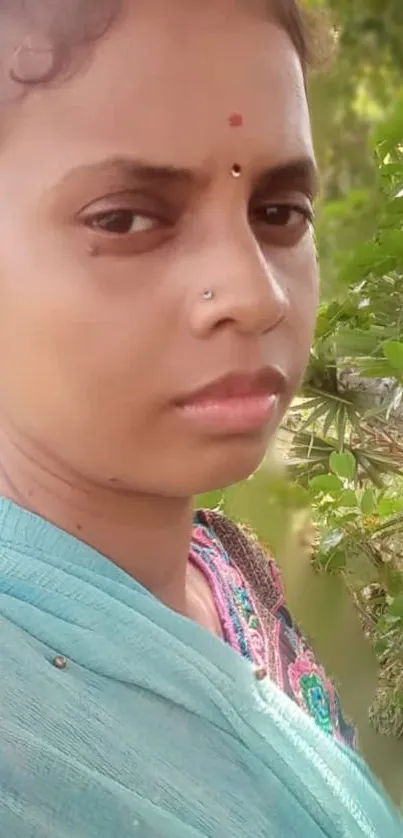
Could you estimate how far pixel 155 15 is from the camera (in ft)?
1.46

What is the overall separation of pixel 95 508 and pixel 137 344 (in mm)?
125

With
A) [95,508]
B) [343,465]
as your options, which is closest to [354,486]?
[343,465]

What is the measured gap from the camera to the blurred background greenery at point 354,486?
649mm


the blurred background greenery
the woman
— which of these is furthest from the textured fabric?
the woman

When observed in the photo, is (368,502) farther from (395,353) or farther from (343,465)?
(395,353)

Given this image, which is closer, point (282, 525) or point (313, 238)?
point (313, 238)

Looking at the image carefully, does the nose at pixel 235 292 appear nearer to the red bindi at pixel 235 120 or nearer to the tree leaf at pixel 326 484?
the red bindi at pixel 235 120

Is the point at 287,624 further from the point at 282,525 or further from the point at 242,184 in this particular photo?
the point at 242,184

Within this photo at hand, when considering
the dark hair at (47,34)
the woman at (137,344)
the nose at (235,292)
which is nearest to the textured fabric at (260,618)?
the woman at (137,344)

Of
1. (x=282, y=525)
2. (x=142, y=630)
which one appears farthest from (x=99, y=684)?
(x=282, y=525)

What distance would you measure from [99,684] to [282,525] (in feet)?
1.24

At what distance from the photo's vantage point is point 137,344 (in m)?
0.44

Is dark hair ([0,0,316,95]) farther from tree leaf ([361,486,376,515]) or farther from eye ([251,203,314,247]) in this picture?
tree leaf ([361,486,376,515])

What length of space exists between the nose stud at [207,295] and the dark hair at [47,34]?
121 millimetres
